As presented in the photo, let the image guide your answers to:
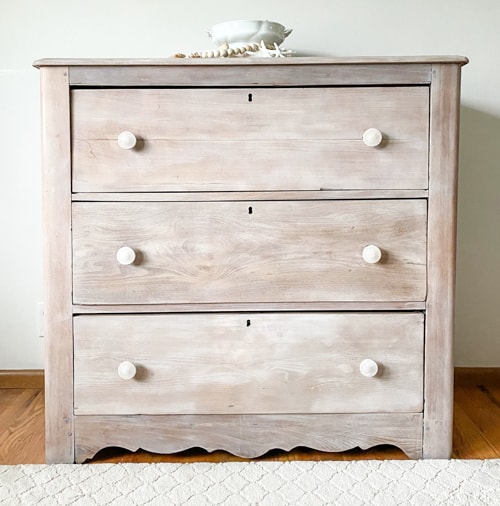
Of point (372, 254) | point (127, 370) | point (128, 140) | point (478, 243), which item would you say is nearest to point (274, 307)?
point (372, 254)

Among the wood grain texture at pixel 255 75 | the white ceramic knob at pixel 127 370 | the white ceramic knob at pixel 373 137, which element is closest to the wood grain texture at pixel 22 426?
the white ceramic knob at pixel 127 370

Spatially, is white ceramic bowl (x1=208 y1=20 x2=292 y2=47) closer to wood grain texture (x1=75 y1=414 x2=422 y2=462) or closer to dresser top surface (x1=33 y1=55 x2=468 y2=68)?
dresser top surface (x1=33 y1=55 x2=468 y2=68)

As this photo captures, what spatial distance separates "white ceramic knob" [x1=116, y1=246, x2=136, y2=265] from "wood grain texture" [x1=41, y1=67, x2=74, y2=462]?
117 mm

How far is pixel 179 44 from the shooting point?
185 cm

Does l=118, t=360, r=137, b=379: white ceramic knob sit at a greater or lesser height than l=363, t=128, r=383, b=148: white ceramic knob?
lesser

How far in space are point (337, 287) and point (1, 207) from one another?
43.7 inches

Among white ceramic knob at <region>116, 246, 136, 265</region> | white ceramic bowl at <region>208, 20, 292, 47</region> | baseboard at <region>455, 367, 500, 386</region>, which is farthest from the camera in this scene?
baseboard at <region>455, 367, 500, 386</region>

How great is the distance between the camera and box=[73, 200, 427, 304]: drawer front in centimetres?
135

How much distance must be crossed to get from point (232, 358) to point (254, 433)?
0.18 metres

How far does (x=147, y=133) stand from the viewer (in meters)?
1.34

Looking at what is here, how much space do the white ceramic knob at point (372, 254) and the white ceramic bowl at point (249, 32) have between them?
617 millimetres

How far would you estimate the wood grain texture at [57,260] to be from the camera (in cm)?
133

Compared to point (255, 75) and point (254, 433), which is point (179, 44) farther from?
point (254, 433)

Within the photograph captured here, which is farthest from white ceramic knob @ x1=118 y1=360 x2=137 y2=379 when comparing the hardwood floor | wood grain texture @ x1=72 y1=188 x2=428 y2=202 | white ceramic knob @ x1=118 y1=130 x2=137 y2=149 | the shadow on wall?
the shadow on wall
